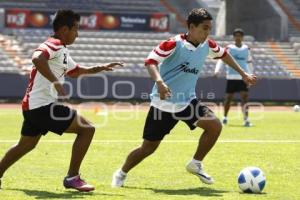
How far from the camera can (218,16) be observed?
4659 centimetres

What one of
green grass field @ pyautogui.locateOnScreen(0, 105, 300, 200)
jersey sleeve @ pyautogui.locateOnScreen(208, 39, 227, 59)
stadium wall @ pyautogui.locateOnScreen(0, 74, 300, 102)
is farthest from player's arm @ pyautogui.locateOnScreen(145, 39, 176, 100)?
stadium wall @ pyautogui.locateOnScreen(0, 74, 300, 102)

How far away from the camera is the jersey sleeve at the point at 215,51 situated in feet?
27.7

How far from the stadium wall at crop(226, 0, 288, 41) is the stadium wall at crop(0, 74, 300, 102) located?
41.1ft

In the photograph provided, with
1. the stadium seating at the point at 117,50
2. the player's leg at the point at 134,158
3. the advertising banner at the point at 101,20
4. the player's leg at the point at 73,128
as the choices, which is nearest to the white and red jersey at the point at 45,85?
the player's leg at the point at 73,128

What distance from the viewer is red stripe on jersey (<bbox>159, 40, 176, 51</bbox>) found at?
7.90 m

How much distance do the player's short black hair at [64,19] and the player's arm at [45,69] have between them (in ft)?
1.59

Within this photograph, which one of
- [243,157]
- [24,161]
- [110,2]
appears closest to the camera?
[24,161]

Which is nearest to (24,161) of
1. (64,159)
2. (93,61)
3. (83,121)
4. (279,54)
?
(64,159)

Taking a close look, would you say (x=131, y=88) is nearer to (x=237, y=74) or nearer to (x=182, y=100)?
(x=237, y=74)

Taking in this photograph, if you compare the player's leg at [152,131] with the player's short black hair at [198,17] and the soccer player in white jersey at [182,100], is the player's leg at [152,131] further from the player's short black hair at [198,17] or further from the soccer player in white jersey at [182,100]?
the player's short black hair at [198,17]

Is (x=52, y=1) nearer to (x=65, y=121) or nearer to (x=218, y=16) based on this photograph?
(x=218, y=16)

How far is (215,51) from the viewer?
336 inches

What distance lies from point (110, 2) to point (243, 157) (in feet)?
112

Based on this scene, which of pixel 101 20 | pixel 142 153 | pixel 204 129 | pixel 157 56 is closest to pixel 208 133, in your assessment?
pixel 204 129
